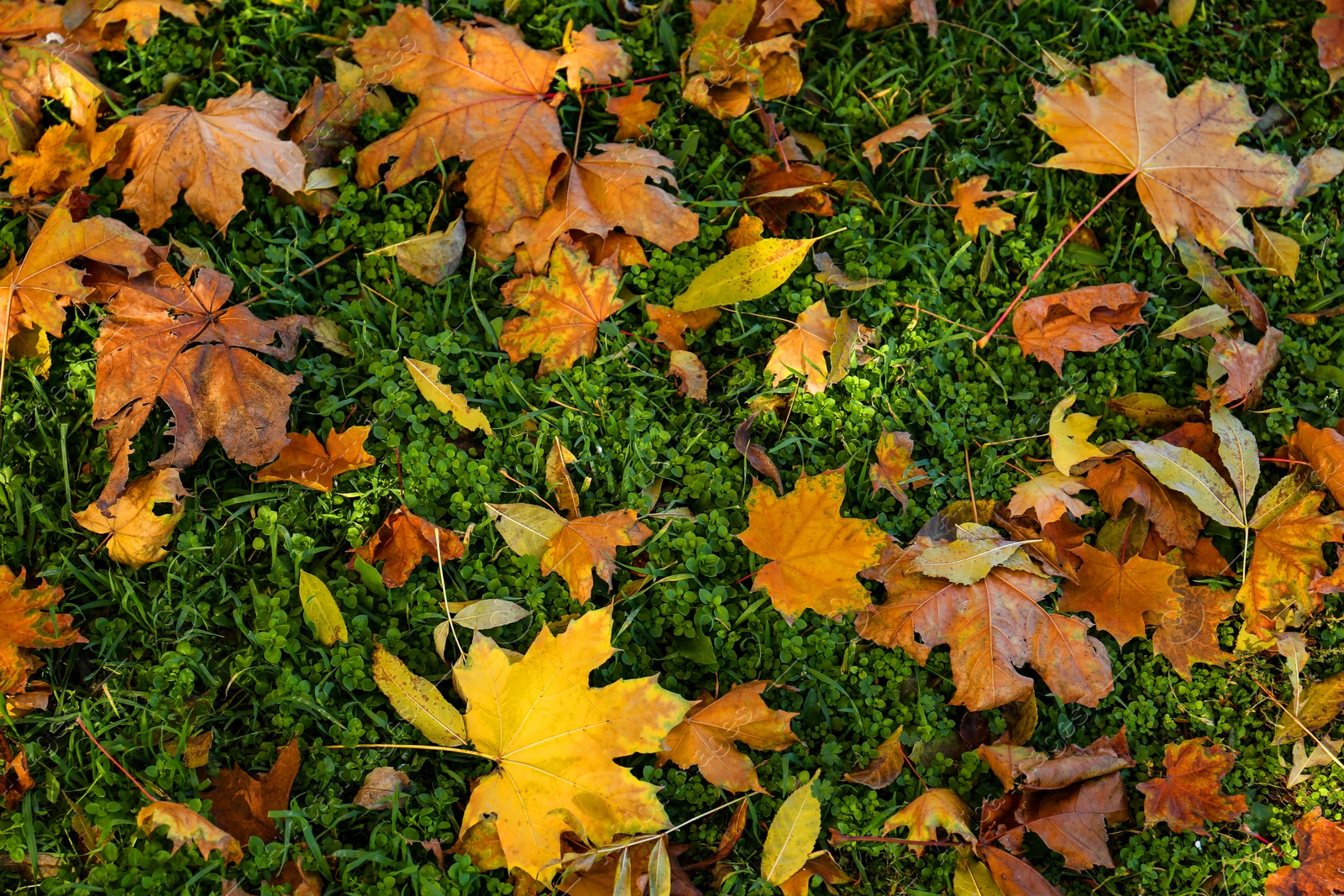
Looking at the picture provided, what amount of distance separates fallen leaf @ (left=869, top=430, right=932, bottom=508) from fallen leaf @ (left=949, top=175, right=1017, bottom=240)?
666mm

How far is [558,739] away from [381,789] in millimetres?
422

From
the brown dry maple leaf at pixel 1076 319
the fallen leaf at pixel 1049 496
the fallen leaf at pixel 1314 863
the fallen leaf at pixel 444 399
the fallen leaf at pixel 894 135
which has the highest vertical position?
the fallen leaf at pixel 894 135

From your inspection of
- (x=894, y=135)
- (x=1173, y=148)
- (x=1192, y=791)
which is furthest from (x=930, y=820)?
(x=1173, y=148)

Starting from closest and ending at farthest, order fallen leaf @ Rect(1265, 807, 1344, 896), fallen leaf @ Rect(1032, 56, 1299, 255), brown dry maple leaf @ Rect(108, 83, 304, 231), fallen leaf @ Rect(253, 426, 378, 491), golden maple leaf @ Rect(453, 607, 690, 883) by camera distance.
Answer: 1. golden maple leaf @ Rect(453, 607, 690, 883)
2. fallen leaf @ Rect(1265, 807, 1344, 896)
3. fallen leaf @ Rect(253, 426, 378, 491)
4. brown dry maple leaf @ Rect(108, 83, 304, 231)
5. fallen leaf @ Rect(1032, 56, 1299, 255)

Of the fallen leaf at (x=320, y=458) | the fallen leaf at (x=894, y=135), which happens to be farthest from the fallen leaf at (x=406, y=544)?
the fallen leaf at (x=894, y=135)

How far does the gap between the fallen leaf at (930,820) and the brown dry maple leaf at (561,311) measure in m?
1.30

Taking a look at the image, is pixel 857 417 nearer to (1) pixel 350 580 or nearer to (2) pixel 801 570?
(2) pixel 801 570

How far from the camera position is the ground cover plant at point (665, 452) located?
6.42 ft

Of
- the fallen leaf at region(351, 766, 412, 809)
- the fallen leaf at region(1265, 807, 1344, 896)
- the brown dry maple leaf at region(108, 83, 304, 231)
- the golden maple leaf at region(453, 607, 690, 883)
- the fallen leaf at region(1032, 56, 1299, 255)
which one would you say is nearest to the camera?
the golden maple leaf at region(453, 607, 690, 883)

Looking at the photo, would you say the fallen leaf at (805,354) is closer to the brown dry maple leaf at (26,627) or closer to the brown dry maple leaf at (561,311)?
the brown dry maple leaf at (561,311)

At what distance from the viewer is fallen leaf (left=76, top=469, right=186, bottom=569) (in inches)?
82.2

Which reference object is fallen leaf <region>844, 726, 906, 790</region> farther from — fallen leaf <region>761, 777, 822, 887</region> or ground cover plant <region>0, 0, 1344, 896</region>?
fallen leaf <region>761, 777, 822, 887</region>

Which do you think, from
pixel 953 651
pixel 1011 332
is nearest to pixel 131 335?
pixel 953 651

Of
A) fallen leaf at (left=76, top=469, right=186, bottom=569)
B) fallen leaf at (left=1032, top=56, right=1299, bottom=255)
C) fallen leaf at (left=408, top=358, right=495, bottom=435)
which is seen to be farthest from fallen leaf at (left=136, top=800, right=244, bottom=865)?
fallen leaf at (left=1032, top=56, right=1299, bottom=255)
